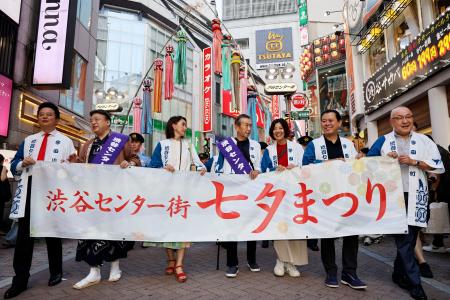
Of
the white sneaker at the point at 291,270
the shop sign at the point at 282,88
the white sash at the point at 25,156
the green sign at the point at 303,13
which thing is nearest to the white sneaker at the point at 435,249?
the white sneaker at the point at 291,270

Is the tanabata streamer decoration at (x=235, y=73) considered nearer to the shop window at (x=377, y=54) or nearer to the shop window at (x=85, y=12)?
the shop window at (x=377, y=54)

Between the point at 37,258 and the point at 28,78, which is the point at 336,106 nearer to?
the point at 28,78

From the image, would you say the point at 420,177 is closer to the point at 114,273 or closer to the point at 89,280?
the point at 114,273

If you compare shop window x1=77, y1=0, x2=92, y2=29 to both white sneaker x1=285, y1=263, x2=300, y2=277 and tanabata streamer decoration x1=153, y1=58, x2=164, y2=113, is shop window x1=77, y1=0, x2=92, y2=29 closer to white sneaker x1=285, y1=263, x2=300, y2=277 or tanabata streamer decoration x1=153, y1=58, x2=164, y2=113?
tanabata streamer decoration x1=153, y1=58, x2=164, y2=113

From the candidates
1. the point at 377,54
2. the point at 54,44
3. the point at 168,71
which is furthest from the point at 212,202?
the point at 168,71

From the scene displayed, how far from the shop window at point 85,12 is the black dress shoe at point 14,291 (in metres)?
14.4

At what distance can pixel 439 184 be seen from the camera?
5.51 metres

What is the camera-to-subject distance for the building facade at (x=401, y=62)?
32.3ft

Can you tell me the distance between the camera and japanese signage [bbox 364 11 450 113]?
30.5 feet

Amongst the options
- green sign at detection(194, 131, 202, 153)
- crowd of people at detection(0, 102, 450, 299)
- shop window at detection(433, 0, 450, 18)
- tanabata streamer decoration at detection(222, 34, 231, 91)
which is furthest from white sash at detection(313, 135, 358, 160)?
green sign at detection(194, 131, 202, 153)

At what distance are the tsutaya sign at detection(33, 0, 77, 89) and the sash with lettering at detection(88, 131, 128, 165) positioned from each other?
8154 mm

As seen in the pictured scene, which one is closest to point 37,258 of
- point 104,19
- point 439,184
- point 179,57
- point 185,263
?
point 185,263

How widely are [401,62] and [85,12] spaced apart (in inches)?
570

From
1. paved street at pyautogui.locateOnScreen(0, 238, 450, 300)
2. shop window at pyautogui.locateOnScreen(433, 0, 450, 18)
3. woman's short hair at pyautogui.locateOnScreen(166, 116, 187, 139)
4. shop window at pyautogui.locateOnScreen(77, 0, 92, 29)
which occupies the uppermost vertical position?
shop window at pyautogui.locateOnScreen(77, 0, 92, 29)
